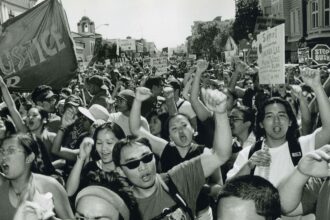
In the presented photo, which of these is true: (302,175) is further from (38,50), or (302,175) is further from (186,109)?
(38,50)

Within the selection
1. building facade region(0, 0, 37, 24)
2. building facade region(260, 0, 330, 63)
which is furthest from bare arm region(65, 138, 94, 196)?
Answer: building facade region(0, 0, 37, 24)

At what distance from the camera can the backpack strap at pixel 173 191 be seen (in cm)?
289

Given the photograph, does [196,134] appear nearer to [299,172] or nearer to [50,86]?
[50,86]

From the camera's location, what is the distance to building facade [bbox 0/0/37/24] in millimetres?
41156

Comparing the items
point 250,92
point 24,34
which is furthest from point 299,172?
point 250,92

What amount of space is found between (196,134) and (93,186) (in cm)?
337

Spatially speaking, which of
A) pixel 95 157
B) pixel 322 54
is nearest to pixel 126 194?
pixel 95 157

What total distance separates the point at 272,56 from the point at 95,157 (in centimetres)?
294

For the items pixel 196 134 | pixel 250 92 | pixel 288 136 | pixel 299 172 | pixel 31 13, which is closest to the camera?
pixel 299 172

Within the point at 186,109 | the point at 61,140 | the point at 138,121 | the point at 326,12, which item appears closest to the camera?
the point at 138,121

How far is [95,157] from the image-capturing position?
3.98 metres

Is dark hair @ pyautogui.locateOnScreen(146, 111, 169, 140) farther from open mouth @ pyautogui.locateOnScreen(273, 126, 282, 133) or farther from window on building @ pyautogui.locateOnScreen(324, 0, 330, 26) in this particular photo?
window on building @ pyautogui.locateOnScreen(324, 0, 330, 26)

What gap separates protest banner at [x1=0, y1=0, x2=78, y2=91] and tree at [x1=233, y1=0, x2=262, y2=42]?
33645 millimetres

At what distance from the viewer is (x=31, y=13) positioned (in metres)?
7.25
